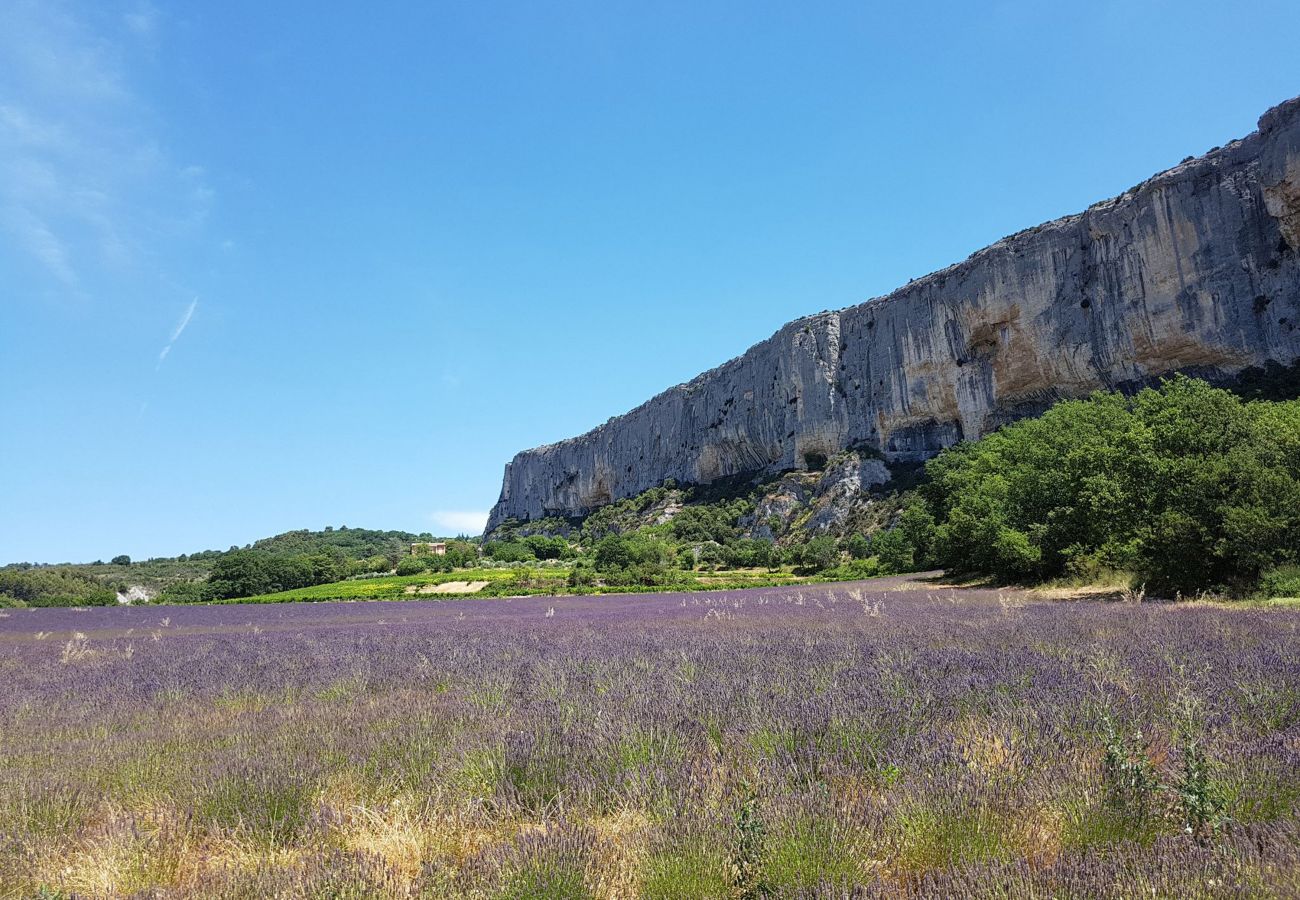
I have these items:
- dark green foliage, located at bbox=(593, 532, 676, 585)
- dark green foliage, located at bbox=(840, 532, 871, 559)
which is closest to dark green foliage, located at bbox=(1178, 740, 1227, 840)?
dark green foliage, located at bbox=(593, 532, 676, 585)

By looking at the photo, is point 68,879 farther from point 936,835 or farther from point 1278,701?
point 1278,701

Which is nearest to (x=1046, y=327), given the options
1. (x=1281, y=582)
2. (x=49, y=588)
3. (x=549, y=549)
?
(x=1281, y=582)

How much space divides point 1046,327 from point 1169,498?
43.9 m

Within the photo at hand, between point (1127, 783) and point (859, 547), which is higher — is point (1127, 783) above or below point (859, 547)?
above

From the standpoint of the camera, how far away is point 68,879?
7.20 feet

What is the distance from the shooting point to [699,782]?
2.64m

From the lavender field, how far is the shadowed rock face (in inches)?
1933

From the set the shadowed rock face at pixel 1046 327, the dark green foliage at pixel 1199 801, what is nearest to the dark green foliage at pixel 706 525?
the shadowed rock face at pixel 1046 327

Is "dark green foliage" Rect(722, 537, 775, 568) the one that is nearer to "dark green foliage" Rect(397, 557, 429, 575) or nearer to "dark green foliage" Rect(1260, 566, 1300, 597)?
"dark green foliage" Rect(397, 557, 429, 575)

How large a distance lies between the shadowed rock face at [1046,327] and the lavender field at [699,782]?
1933 inches

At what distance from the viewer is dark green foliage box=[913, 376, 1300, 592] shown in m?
11.5

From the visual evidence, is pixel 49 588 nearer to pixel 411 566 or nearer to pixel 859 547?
pixel 411 566

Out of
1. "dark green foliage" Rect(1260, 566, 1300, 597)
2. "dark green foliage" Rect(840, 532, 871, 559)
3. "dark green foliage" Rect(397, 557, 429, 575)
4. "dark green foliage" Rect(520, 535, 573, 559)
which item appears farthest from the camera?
"dark green foliage" Rect(520, 535, 573, 559)

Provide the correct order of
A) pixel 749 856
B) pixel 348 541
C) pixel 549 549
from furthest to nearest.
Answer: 1. pixel 348 541
2. pixel 549 549
3. pixel 749 856
